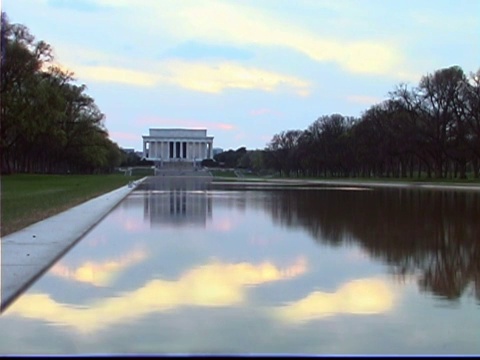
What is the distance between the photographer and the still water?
5.77 metres

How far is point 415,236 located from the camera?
1408 centimetres

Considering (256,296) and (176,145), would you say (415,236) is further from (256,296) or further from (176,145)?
(176,145)

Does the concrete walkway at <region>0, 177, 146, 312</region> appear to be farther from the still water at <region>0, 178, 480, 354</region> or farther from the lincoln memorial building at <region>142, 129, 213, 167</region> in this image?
the lincoln memorial building at <region>142, 129, 213, 167</region>

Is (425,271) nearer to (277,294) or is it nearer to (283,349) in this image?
(277,294)

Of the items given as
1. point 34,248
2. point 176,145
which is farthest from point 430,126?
point 176,145

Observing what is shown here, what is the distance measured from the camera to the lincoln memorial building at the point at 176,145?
495 ft

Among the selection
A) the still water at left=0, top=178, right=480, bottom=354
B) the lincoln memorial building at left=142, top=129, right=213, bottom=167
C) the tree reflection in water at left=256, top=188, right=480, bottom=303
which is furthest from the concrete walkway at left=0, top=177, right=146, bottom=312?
the lincoln memorial building at left=142, top=129, right=213, bottom=167

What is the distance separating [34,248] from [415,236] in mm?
7766

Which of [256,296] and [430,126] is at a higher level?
[430,126]

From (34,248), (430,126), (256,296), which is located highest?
(430,126)

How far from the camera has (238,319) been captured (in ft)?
21.8

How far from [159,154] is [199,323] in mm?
146338

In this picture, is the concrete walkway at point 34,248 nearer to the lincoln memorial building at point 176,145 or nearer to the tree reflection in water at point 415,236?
the tree reflection in water at point 415,236

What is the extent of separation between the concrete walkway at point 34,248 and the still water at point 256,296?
0.59 ft
